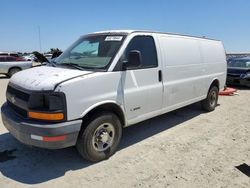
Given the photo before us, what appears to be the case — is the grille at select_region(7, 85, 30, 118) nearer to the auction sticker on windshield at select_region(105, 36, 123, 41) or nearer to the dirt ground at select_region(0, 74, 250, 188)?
the dirt ground at select_region(0, 74, 250, 188)

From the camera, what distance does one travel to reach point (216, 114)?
6.96 meters

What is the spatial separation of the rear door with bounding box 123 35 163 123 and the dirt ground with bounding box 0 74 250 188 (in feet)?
2.29

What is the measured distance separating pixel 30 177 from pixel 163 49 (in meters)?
3.34

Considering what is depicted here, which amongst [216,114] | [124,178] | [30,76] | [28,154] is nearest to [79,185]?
[124,178]

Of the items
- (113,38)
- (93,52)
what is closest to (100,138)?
(93,52)

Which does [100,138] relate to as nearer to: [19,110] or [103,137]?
[103,137]

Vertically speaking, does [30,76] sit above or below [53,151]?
above

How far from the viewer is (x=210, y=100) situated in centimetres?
716

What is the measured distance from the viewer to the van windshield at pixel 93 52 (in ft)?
13.3

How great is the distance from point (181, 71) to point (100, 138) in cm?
257

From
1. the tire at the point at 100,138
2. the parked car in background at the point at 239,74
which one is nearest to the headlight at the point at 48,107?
the tire at the point at 100,138

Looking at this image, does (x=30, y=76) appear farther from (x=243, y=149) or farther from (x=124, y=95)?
(x=243, y=149)

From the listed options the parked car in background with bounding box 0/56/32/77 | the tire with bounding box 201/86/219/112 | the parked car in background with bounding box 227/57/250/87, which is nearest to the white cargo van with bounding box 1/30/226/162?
the tire with bounding box 201/86/219/112

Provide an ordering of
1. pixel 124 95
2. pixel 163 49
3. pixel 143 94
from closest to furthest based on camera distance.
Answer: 1. pixel 124 95
2. pixel 143 94
3. pixel 163 49
